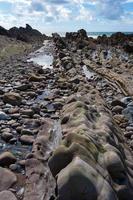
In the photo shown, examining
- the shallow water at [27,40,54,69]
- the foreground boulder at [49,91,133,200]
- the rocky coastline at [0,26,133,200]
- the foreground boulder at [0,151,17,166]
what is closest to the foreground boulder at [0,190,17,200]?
the rocky coastline at [0,26,133,200]

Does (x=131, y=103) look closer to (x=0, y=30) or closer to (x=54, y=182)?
(x=54, y=182)

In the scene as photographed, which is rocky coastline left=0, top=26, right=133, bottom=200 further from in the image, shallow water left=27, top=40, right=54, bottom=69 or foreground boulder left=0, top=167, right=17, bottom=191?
shallow water left=27, top=40, right=54, bottom=69

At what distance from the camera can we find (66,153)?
6027 mm

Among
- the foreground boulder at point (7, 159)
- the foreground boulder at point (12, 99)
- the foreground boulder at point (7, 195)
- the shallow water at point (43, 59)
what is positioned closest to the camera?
the foreground boulder at point (7, 195)

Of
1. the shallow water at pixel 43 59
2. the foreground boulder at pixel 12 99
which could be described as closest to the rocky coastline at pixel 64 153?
the foreground boulder at pixel 12 99

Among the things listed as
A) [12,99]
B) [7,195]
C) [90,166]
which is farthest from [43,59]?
[90,166]

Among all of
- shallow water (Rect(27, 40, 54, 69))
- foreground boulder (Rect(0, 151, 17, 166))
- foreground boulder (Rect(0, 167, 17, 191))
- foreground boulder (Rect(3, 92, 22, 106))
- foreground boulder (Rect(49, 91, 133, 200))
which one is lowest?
shallow water (Rect(27, 40, 54, 69))

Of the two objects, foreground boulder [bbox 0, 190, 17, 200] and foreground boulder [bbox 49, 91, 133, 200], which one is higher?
foreground boulder [bbox 49, 91, 133, 200]

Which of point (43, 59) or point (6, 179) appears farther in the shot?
point (43, 59)

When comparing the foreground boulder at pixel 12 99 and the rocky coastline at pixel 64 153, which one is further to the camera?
the foreground boulder at pixel 12 99

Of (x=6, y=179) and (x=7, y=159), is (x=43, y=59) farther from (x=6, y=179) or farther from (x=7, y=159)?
(x=6, y=179)

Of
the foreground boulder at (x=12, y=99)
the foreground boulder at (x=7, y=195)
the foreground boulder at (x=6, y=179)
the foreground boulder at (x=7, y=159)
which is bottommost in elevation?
Result: the foreground boulder at (x=12, y=99)

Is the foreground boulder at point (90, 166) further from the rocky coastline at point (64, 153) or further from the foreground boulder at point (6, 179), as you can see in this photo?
the foreground boulder at point (6, 179)

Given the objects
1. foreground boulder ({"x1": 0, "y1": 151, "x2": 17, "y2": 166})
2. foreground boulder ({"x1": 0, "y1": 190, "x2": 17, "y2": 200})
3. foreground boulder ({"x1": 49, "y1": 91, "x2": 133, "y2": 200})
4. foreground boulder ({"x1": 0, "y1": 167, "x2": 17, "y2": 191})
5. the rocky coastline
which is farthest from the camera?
foreground boulder ({"x1": 0, "y1": 151, "x2": 17, "y2": 166})
